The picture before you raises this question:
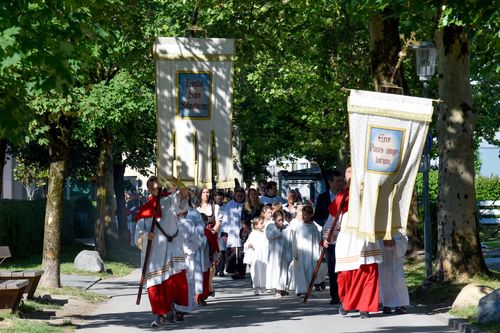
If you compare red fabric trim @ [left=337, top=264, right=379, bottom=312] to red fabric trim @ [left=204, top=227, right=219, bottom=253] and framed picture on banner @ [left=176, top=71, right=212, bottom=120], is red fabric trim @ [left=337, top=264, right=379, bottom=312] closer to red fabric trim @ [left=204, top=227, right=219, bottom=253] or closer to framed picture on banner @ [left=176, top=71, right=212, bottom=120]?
framed picture on banner @ [left=176, top=71, right=212, bottom=120]

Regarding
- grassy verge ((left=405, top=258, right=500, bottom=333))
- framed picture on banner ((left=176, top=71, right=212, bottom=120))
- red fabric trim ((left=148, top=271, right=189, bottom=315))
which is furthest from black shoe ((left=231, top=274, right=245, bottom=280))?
red fabric trim ((left=148, top=271, right=189, bottom=315))

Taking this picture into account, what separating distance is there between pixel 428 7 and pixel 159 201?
174 inches

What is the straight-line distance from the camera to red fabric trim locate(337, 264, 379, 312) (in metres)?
17.2

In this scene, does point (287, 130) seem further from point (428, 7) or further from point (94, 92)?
point (428, 7)

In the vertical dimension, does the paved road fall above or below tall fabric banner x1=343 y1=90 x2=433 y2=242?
below

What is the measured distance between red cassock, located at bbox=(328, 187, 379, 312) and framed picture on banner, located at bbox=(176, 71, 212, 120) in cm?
302

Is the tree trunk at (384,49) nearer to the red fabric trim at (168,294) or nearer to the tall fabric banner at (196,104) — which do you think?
the tall fabric banner at (196,104)

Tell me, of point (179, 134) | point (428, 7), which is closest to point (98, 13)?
point (179, 134)

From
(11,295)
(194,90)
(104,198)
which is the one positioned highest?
(194,90)

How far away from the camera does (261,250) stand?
78.1 ft

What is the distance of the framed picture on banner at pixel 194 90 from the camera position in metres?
18.0

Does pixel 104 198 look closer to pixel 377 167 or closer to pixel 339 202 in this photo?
pixel 339 202

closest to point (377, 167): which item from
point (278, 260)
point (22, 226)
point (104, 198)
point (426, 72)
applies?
point (426, 72)

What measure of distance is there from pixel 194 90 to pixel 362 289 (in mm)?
3607
